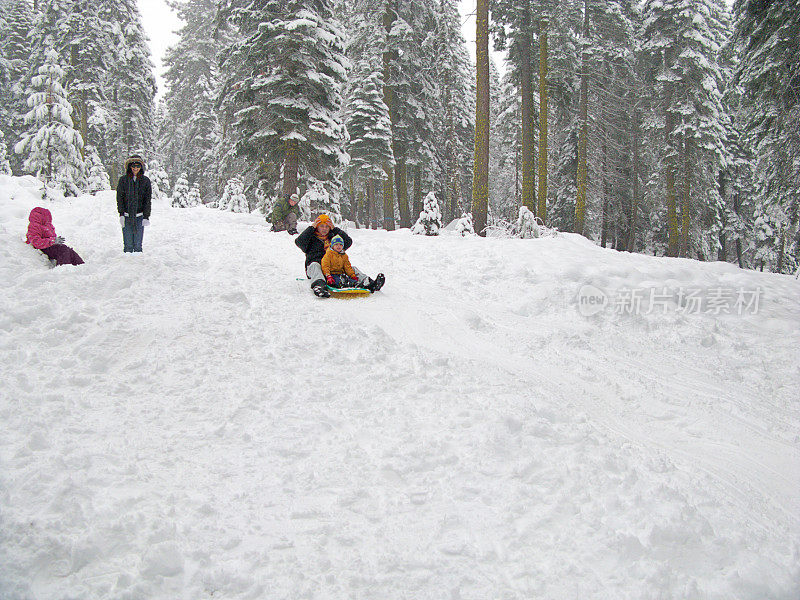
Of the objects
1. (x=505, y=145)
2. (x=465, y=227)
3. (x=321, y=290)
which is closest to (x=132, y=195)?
(x=321, y=290)

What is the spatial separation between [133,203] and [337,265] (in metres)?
3.83

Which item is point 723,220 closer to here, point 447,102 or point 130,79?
point 447,102

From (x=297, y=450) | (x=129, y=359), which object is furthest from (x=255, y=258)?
(x=297, y=450)

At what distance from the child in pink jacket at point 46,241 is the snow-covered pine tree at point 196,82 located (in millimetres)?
25315

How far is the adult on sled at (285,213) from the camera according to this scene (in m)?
13.8

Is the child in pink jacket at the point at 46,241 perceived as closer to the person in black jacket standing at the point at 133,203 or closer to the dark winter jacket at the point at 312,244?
the person in black jacket standing at the point at 133,203

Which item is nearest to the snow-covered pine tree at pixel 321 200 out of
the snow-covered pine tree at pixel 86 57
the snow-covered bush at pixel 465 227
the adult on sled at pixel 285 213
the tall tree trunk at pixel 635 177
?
the adult on sled at pixel 285 213

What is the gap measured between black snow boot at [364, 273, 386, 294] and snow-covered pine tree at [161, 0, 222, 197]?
89.7 ft

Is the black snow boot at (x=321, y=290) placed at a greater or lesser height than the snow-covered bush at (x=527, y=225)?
lesser

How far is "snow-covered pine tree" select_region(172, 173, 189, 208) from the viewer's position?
92.4 ft

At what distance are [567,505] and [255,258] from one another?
7664 mm

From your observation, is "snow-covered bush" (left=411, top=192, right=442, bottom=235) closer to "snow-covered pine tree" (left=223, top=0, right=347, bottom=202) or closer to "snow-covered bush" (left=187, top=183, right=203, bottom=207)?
"snow-covered pine tree" (left=223, top=0, right=347, bottom=202)

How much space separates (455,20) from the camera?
78.4 feet

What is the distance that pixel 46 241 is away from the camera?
7117 millimetres
